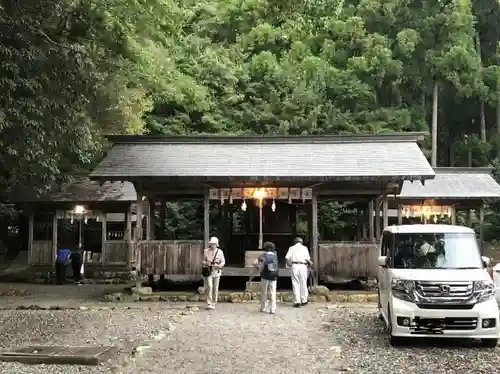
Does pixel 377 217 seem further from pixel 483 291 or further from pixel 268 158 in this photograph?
pixel 483 291

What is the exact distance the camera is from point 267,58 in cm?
3197

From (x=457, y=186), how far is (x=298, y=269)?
40.8 ft

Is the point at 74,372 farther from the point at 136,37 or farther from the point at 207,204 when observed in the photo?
the point at 136,37

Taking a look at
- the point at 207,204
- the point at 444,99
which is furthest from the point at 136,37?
the point at 444,99

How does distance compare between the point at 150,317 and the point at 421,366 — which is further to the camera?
the point at 150,317

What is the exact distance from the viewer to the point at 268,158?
17.8m

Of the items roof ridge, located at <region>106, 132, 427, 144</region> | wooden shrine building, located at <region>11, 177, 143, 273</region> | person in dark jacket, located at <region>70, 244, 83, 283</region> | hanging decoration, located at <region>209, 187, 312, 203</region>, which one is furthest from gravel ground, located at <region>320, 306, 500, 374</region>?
wooden shrine building, located at <region>11, 177, 143, 273</region>

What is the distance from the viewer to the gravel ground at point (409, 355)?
Result: 809 centimetres

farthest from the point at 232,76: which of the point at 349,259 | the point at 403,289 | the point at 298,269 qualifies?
the point at 403,289

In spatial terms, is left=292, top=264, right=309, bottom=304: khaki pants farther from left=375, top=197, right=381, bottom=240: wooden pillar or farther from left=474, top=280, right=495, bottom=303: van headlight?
left=474, top=280, right=495, bottom=303: van headlight

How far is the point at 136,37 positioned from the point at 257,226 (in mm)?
8509

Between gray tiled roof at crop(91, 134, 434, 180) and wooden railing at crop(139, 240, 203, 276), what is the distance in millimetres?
2213

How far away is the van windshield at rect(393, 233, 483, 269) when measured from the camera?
10.1 meters

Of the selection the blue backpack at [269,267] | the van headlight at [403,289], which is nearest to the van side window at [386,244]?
the van headlight at [403,289]
